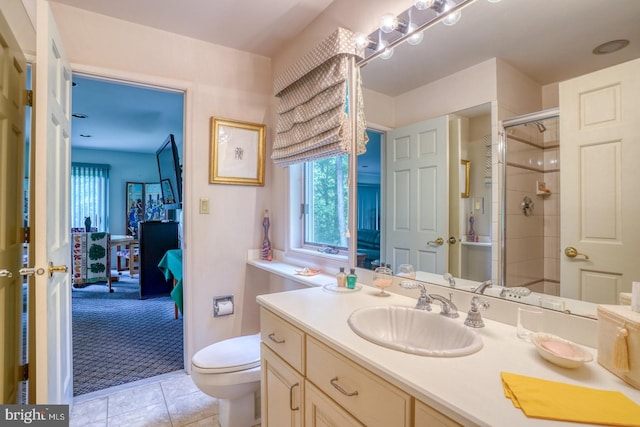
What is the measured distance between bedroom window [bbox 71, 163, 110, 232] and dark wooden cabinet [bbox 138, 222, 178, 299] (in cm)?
234

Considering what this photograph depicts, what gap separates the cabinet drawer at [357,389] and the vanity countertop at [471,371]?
3 cm

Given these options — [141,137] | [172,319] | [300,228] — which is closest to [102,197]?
[141,137]

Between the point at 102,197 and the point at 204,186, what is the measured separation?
16.0 ft

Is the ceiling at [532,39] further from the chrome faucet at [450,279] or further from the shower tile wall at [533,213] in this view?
the chrome faucet at [450,279]

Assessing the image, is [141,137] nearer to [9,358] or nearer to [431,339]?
[9,358]

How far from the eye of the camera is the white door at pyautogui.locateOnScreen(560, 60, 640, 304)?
81 cm

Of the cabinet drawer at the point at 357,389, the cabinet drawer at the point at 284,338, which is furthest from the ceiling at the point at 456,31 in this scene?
the cabinet drawer at the point at 284,338

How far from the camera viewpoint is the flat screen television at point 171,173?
3.61 meters

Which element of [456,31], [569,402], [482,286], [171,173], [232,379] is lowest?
[232,379]

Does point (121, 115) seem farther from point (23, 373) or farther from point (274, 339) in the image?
point (274, 339)

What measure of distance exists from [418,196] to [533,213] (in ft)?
1.58

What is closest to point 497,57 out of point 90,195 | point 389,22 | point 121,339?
point 389,22

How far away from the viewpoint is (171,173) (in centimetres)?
399

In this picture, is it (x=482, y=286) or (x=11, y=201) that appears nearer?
(x=482, y=286)
